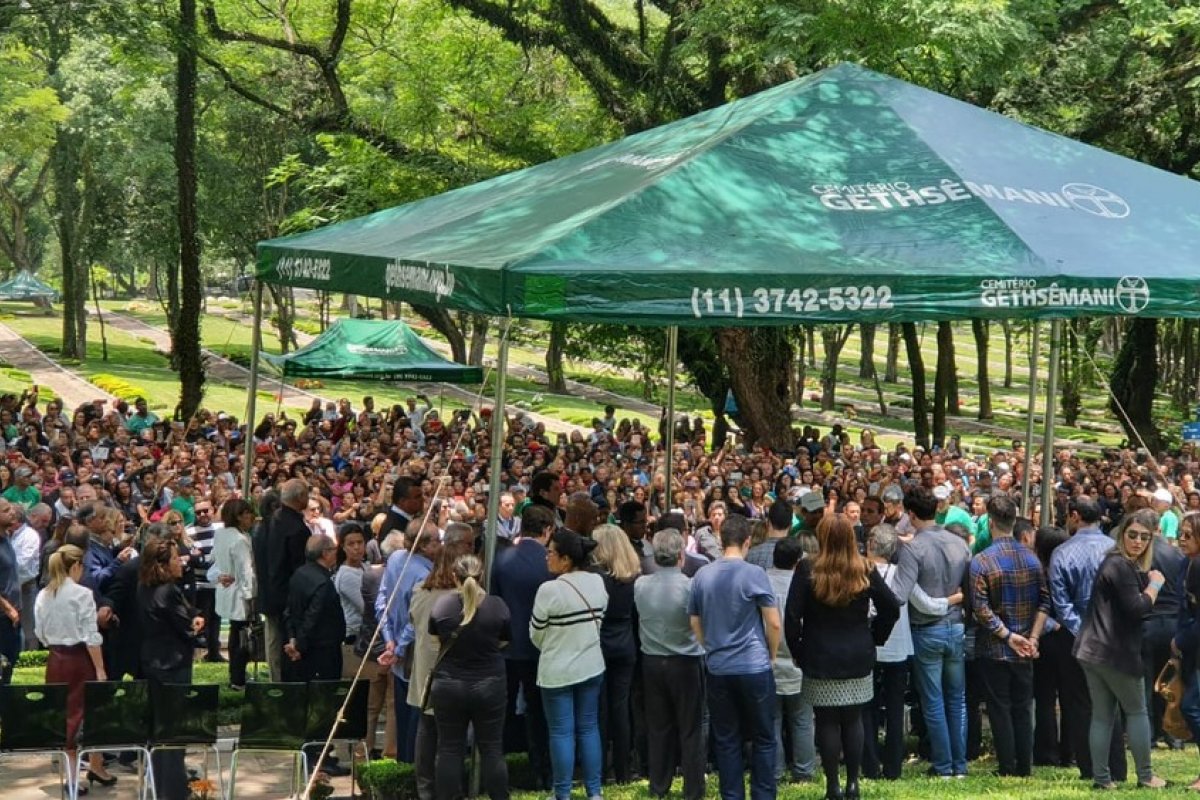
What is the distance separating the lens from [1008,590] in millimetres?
8484

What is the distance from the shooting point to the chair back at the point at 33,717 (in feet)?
26.2

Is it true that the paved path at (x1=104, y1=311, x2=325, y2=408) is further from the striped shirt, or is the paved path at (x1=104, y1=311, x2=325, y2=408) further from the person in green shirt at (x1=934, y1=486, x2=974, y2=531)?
the striped shirt

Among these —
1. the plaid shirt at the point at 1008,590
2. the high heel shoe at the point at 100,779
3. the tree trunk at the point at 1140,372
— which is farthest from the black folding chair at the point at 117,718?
the tree trunk at the point at 1140,372

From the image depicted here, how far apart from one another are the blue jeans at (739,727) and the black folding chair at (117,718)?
10.4 ft

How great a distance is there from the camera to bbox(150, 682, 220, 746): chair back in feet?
27.0

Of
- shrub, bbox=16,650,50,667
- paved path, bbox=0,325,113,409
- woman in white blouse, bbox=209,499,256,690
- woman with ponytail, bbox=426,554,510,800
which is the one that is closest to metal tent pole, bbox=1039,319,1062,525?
woman with ponytail, bbox=426,554,510,800

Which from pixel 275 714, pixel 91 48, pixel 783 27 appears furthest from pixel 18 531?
pixel 91 48

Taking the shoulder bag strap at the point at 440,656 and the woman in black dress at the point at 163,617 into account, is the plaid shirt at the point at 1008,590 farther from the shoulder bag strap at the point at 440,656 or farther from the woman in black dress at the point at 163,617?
the woman in black dress at the point at 163,617

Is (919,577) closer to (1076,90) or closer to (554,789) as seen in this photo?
(554,789)


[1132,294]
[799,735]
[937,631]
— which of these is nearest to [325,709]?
[799,735]

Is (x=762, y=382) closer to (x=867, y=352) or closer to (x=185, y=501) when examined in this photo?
(x=185, y=501)

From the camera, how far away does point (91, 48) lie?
153 feet

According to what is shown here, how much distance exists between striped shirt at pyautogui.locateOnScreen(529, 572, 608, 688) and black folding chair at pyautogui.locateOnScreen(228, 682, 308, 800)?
1.46 meters

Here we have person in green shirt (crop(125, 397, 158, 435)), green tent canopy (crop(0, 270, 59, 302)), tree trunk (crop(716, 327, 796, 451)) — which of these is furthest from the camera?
green tent canopy (crop(0, 270, 59, 302))
